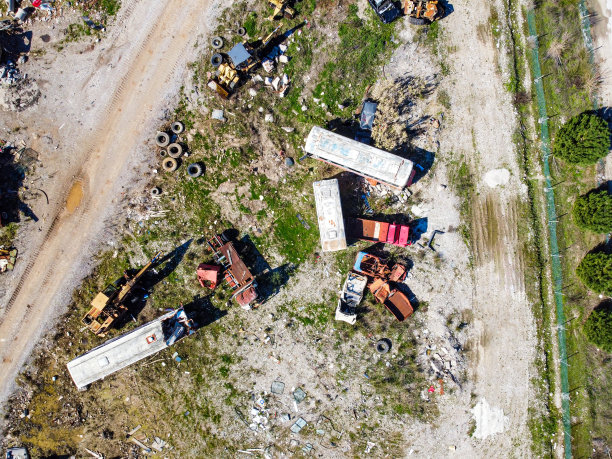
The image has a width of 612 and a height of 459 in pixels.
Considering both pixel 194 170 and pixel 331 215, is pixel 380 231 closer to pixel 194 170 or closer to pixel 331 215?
pixel 331 215

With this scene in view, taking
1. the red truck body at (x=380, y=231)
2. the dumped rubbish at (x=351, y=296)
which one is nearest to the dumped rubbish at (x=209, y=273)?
the dumped rubbish at (x=351, y=296)

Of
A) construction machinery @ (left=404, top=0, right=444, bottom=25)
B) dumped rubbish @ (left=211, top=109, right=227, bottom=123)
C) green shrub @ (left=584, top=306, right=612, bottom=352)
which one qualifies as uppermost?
construction machinery @ (left=404, top=0, right=444, bottom=25)

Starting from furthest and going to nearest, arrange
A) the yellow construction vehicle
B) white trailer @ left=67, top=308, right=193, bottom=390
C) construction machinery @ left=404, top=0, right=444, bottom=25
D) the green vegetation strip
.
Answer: the green vegetation strip → construction machinery @ left=404, top=0, right=444, bottom=25 → the yellow construction vehicle → white trailer @ left=67, top=308, right=193, bottom=390

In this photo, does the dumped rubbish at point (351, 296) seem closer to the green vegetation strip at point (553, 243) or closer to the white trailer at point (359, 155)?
the white trailer at point (359, 155)

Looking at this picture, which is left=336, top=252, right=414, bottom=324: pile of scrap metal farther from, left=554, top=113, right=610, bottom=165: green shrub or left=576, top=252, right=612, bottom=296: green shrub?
left=554, top=113, right=610, bottom=165: green shrub

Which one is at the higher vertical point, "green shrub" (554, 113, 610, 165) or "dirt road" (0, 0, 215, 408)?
"green shrub" (554, 113, 610, 165)

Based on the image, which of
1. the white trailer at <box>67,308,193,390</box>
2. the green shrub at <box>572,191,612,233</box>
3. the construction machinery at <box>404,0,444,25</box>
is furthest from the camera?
the construction machinery at <box>404,0,444,25</box>

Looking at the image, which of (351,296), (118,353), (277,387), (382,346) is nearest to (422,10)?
(351,296)

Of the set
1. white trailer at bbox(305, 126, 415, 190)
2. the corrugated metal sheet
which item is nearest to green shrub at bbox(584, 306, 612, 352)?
white trailer at bbox(305, 126, 415, 190)
